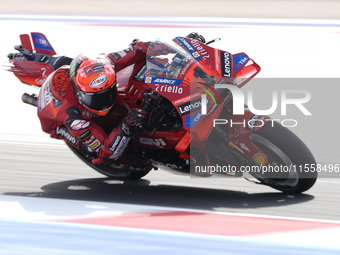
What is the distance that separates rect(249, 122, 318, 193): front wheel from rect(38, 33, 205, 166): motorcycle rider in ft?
3.09

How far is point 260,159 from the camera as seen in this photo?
5.21 meters

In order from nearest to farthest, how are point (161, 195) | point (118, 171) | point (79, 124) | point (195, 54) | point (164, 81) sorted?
point (164, 81) < point (195, 54) < point (79, 124) < point (161, 195) < point (118, 171)

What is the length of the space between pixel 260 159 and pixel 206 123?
1.86ft

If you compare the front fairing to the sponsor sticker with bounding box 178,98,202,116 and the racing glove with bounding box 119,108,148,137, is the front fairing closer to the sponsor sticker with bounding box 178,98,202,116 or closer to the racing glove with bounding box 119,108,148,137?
the sponsor sticker with bounding box 178,98,202,116

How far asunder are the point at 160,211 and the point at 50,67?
210 cm

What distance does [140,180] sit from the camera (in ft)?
20.3

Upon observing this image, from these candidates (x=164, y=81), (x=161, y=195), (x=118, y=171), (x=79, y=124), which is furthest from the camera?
(x=118, y=171)

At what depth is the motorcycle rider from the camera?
5138 mm

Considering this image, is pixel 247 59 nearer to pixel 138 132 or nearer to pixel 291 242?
pixel 138 132

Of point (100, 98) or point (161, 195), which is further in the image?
point (161, 195)

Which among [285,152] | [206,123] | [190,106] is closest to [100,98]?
[190,106]

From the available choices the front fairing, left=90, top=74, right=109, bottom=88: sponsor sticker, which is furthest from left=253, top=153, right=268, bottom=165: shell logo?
left=90, top=74, right=109, bottom=88: sponsor sticker

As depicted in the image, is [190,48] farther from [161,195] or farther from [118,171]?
[118,171]
